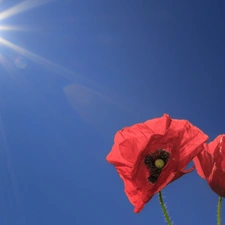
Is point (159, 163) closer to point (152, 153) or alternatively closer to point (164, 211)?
point (152, 153)

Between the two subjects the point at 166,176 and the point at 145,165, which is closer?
the point at 166,176

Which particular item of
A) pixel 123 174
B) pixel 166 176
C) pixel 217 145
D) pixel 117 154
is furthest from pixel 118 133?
pixel 217 145

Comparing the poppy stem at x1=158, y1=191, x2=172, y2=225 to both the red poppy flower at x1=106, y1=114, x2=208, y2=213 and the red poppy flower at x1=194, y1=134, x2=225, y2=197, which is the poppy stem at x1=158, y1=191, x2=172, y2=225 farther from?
the red poppy flower at x1=194, y1=134, x2=225, y2=197

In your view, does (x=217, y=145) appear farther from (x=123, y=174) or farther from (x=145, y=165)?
(x=123, y=174)

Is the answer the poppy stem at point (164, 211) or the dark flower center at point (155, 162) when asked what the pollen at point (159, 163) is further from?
the poppy stem at point (164, 211)

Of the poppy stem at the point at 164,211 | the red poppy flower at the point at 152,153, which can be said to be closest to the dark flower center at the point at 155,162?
the red poppy flower at the point at 152,153

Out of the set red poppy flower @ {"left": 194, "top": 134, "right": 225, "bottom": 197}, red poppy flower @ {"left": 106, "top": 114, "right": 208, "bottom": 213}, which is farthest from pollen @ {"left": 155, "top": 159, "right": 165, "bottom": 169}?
red poppy flower @ {"left": 194, "top": 134, "right": 225, "bottom": 197}
